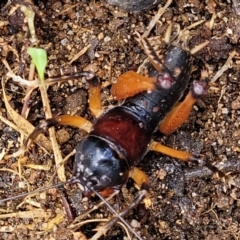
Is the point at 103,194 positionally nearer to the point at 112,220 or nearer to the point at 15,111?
the point at 112,220

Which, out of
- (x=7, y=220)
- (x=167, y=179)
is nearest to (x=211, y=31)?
(x=167, y=179)

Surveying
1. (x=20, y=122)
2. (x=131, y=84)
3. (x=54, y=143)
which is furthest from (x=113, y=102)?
(x=20, y=122)

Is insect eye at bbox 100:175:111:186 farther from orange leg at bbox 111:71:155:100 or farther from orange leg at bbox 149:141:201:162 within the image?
orange leg at bbox 111:71:155:100

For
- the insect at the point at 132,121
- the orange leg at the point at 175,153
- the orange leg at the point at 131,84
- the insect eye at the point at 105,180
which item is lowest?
the orange leg at the point at 175,153

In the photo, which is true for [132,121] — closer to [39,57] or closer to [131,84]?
[131,84]

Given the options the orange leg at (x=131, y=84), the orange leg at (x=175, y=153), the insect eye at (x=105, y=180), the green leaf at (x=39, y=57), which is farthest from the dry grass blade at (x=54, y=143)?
the orange leg at (x=175, y=153)

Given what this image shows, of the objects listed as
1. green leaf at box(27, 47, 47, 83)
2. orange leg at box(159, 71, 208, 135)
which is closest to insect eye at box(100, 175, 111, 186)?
orange leg at box(159, 71, 208, 135)

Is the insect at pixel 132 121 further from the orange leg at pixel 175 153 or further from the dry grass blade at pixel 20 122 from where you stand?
the dry grass blade at pixel 20 122

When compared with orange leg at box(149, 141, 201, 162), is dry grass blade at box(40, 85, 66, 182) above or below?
above
